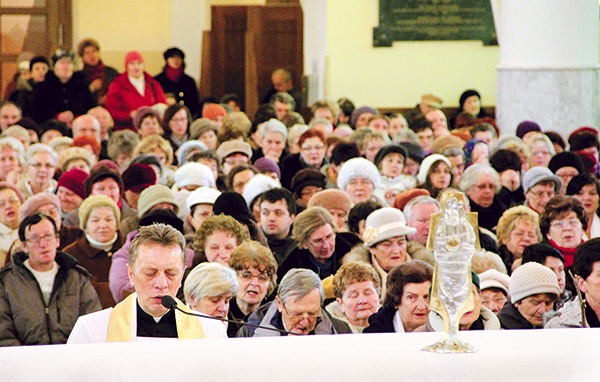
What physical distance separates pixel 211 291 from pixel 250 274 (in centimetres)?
73

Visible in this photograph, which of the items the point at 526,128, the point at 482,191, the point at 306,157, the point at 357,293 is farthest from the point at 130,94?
the point at 357,293

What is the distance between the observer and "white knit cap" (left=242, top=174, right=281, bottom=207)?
348 inches

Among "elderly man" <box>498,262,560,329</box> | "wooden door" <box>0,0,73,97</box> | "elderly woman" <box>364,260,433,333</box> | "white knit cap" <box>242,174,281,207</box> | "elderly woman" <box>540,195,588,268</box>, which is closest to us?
"elderly woman" <box>364,260,433,333</box>

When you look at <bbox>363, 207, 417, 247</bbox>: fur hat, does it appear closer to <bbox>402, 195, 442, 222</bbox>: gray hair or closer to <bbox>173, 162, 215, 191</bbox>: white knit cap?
<bbox>402, 195, 442, 222</bbox>: gray hair

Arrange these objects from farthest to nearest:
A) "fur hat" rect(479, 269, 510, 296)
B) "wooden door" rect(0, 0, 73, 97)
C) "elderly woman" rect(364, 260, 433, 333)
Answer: "wooden door" rect(0, 0, 73, 97) → "fur hat" rect(479, 269, 510, 296) → "elderly woman" rect(364, 260, 433, 333)

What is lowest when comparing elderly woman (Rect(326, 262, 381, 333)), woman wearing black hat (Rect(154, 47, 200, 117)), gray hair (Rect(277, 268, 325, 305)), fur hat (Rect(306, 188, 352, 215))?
elderly woman (Rect(326, 262, 381, 333))

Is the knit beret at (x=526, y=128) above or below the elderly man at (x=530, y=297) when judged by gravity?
above

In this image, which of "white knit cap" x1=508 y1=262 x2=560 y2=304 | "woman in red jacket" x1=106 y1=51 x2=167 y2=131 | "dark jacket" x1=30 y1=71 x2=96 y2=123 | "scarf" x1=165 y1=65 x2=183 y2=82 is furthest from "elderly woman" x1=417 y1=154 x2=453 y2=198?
"scarf" x1=165 y1=65 x2=183 y2=82

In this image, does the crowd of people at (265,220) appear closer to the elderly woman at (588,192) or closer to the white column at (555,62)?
the elderly woman at (588,192)

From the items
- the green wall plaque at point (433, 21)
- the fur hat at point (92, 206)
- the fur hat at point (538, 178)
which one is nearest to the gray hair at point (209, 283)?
the fur hat at point (92, 206)

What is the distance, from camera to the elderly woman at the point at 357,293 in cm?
630

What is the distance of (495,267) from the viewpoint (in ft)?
23.2

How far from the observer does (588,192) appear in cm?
925

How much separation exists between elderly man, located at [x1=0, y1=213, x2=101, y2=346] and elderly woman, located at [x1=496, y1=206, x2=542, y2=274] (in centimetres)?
243
